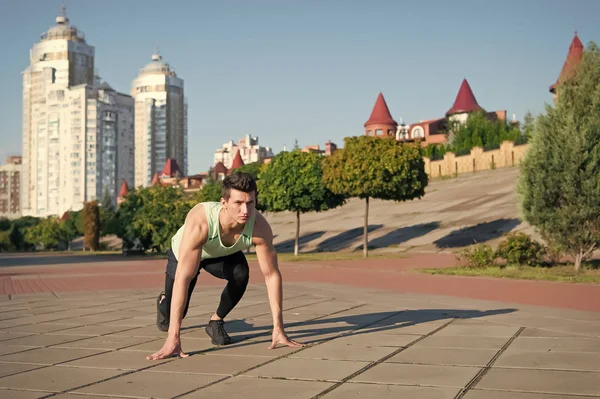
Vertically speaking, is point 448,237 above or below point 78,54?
below

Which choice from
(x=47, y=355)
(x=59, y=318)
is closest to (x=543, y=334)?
(x=47, y=355)

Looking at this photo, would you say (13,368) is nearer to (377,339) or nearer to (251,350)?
(251,350)

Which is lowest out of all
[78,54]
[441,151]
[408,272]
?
[408,272]

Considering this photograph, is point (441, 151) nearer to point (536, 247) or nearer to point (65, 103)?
point (536, 247)

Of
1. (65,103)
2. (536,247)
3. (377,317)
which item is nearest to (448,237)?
(536,247)

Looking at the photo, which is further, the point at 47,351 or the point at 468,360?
the point at 47,351

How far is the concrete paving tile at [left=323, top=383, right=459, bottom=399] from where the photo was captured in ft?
13.0

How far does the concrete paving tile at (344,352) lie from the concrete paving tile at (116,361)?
43.3 inches

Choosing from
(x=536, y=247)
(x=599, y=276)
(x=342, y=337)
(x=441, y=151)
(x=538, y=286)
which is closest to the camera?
(x=342, y=337)

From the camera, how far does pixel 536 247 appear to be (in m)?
17.3

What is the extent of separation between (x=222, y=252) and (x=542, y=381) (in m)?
2.64

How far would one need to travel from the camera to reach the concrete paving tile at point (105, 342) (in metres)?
Result: 6.01

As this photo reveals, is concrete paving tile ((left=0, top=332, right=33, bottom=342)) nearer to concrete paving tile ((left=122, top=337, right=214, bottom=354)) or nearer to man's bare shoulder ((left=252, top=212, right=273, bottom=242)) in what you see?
concrete paving tile ((left=122, top=337, right=214, bottom=354))

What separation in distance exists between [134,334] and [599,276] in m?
11.3
